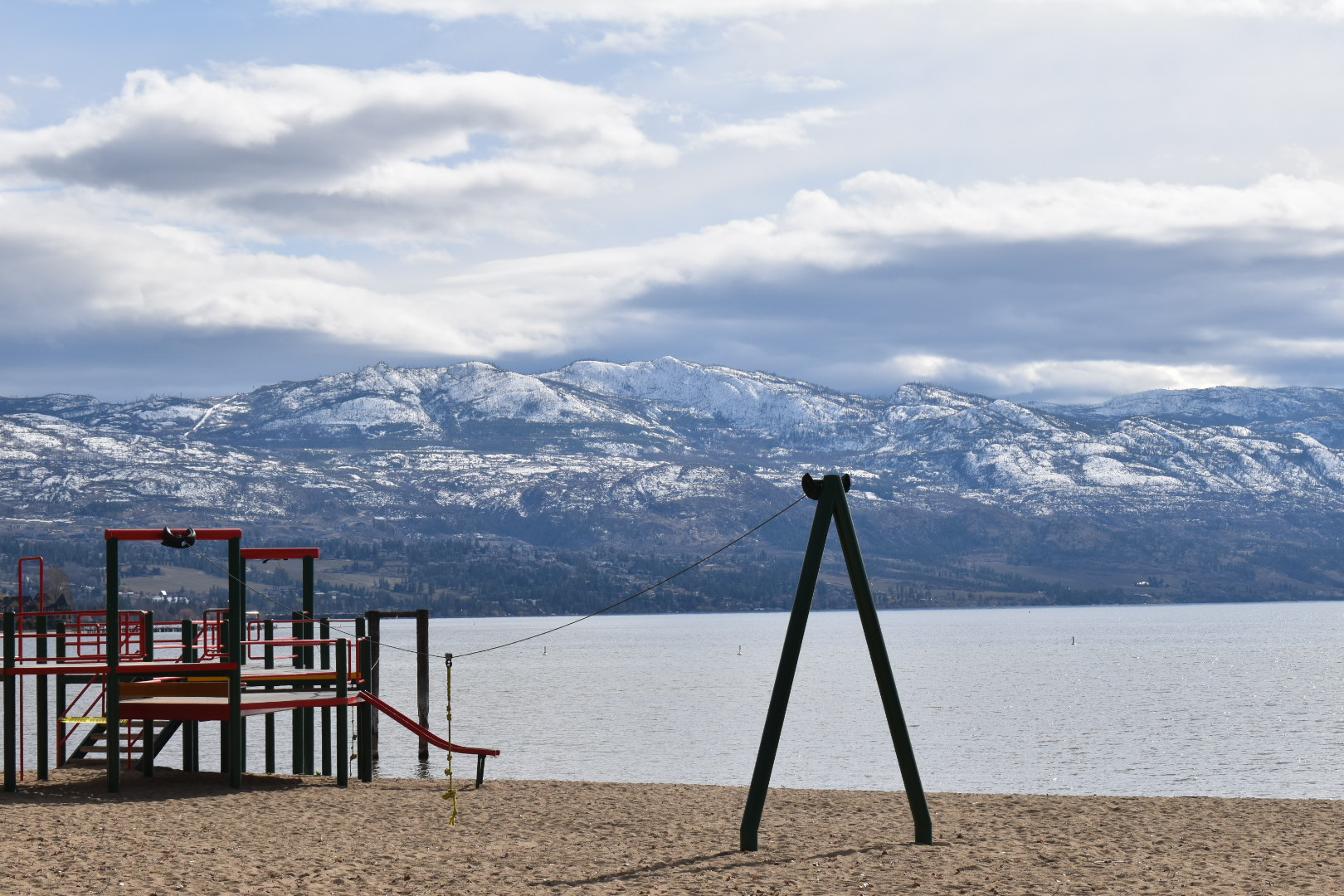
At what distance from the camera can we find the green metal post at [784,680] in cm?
2189

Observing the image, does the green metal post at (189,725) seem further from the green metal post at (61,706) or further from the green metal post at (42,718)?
the green metal post at (42,718)

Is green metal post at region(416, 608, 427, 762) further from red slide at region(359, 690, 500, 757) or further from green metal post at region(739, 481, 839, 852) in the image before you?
green metal post at region(739, 481, 839, 852)

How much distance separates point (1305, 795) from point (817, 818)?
27.8m

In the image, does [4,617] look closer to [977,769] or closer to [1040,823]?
[1040,823]

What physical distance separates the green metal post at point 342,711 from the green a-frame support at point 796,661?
10749mm

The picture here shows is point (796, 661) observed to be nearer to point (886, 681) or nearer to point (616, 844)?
point (886, 681)

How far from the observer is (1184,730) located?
75.9 metres

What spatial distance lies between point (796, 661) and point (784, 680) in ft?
1.33

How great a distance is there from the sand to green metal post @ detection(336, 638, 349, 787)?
1.52ft

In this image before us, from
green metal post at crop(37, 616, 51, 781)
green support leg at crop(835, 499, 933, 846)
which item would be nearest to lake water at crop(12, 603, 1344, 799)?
green metal post at crop(37, 616, 51, 781)

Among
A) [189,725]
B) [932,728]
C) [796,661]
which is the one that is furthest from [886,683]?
[932,728]

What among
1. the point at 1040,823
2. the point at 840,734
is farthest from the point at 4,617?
the point at 840,734

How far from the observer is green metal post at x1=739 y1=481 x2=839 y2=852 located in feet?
71.8

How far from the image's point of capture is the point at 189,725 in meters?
34.6
